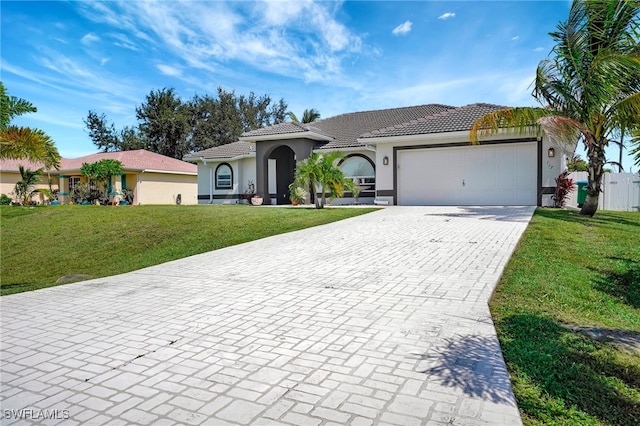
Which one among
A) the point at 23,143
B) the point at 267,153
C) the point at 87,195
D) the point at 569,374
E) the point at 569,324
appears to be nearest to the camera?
the point at 569,374

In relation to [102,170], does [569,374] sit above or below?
below

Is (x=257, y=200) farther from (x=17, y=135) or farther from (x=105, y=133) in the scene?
(x=105, y=133)

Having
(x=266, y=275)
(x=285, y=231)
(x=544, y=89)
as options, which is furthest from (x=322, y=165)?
(x=266, y=275)

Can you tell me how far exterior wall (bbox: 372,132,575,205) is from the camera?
650 inches

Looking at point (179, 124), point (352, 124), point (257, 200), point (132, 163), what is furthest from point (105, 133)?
point (352, 124)

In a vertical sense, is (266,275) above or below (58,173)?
below

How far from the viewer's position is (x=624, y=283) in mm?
6379

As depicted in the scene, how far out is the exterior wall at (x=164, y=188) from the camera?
30734 millimetres

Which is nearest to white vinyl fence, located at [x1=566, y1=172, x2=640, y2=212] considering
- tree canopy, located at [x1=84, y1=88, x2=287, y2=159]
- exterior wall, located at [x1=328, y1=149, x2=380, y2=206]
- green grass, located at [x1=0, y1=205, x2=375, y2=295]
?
exterior wall, located at [x1=328, y1=149, x2=380, y2=206]

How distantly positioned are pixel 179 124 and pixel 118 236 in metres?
34.0

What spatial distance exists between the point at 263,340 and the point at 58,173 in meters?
34.3

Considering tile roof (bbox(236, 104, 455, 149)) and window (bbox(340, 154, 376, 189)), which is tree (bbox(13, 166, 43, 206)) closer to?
tile roof (bbox(236, 104, 455, 149))

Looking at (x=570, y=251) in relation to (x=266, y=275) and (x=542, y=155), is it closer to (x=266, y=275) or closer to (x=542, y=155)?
(x=266, y=275)

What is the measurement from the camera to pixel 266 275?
23.9 feet
